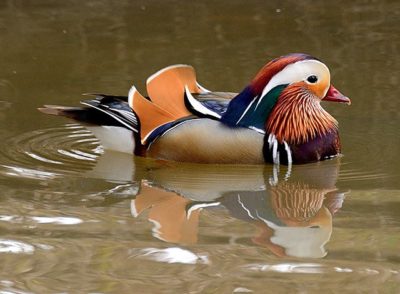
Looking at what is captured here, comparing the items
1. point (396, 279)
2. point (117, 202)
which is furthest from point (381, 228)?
point (117, 202)

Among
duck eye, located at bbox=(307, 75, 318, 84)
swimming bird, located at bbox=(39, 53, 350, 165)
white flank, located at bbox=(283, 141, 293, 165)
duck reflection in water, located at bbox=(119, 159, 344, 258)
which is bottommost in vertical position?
duck reflection in water, located at bbox=(119, 159, 344, 258)

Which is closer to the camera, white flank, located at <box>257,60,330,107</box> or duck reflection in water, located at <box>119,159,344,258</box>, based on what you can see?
duck reflection in water, located at <box>119,159,344,258</box>

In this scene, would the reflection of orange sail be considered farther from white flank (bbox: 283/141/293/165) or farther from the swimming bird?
white flank (bbox: 283/141/293/165)

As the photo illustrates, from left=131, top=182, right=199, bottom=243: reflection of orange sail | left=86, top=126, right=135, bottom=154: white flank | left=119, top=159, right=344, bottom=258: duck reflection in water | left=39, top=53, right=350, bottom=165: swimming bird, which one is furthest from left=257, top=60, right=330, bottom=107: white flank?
left=131, top=182, right=199, bottom=243: reflection of orange sail

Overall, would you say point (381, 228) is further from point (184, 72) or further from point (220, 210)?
point (184, 72)

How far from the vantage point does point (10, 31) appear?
9.70 metres

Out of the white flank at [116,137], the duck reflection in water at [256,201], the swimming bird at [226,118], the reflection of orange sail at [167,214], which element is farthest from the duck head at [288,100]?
the reflection of orange sail at [167,214]

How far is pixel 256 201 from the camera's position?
20.1 ft

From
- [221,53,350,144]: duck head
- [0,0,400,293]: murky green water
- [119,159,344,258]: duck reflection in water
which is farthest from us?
[221,53,350,144]: duck head

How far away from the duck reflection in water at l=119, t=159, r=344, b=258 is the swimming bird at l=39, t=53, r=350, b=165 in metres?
0.10

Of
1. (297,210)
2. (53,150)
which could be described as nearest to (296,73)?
(297,210)

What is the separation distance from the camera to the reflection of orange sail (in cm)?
548

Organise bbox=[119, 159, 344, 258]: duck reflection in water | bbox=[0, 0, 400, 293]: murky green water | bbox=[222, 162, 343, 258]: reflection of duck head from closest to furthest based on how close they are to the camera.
→ 1. bbox=[0, 0, 400, 293]: murky green water
2. bbox=[222, 162, 343, 258]: reflection of duck head
3. bbox=[119, 159, 344, 258]: duck reflection in water

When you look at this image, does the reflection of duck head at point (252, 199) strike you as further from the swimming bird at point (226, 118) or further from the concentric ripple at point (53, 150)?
the concentric ripple at point (53, 150)
